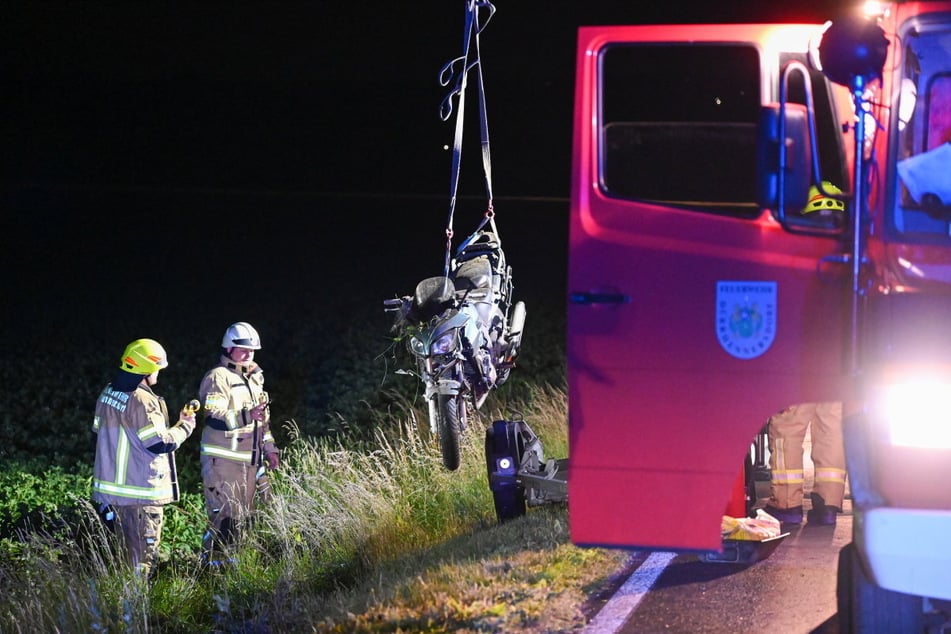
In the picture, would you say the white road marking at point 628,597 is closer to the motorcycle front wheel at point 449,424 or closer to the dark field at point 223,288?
the motorcycle front wheel at point 449,424

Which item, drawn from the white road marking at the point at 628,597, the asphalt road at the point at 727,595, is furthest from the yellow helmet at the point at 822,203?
the white road marking at the point at 628,597

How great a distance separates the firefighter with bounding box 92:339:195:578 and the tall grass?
279mm

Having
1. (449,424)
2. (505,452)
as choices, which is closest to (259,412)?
(449,424)

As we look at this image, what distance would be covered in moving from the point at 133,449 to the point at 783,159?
586cm

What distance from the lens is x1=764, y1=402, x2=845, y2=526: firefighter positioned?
25.0 feet

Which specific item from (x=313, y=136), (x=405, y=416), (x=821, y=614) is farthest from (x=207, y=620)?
(x=313, y=136)

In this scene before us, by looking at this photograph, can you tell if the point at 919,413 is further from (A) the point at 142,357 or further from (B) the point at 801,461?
(A) the point at 142,357

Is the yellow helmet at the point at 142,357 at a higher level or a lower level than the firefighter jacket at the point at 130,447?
higher

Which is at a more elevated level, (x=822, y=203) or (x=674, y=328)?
(x=822, y=203)

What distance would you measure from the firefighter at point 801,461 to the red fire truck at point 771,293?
8.55ft

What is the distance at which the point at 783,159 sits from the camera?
14.1 ft

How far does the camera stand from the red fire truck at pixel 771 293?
423cm

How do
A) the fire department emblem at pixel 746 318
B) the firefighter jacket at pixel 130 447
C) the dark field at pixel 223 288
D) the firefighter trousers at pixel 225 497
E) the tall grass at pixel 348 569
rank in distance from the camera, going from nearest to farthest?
the fire department emblem at pixel 746 318 < the tall grass at pixel 348 569 < the firefighter jacket at pixel 130 447 < the firefighter trousers at pixel 225 497 < the dark field at pixel 223 288

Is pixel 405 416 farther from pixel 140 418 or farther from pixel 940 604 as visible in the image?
pixel 940 604
